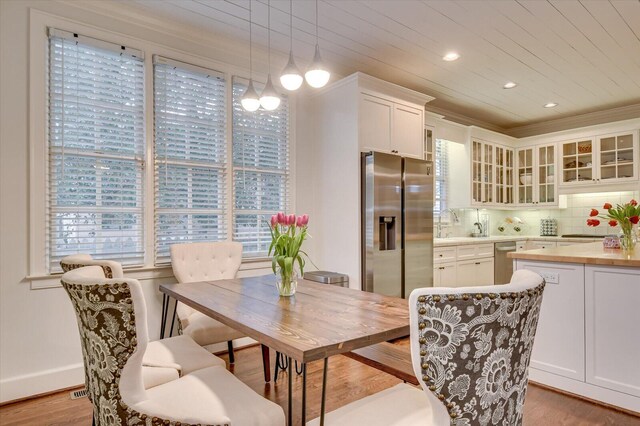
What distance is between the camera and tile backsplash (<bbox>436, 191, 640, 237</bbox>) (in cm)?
543

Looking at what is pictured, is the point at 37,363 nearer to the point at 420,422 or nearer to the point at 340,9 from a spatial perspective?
the point at 420,422

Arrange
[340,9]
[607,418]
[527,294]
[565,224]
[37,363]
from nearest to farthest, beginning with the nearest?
[527,294] → [607,418] → [37,363] → [340,9] → [565,224]

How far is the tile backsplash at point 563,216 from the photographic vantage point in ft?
17.8

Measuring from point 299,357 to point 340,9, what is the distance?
261cm

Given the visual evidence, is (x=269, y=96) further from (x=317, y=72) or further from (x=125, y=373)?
(x=125, y=373)

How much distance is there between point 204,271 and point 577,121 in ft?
19.6

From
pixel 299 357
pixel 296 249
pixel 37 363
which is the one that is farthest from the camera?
pixel 37 363

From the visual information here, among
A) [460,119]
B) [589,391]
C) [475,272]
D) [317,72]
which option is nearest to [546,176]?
[460,119]

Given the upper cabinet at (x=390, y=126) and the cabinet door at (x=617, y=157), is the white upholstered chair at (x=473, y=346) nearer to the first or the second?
the upper cabinet at (x=390, y=126)

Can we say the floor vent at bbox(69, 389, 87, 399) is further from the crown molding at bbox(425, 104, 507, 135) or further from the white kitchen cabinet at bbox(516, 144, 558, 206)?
the white kitchen cabinet at bbox(516, 144, 558, 206)

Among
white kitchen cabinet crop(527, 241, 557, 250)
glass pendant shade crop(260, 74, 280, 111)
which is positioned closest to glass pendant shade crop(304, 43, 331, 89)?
glass pendant shade crop(260, 74, 280, 111)

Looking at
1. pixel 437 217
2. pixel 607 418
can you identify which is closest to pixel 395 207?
pixel 437 217

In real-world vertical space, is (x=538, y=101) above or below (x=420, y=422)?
above

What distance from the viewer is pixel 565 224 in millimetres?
5852
